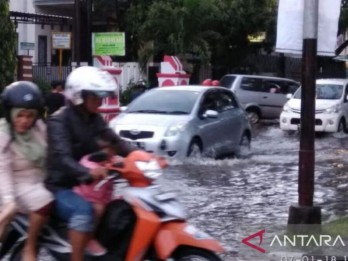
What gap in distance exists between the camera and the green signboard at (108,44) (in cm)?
2742

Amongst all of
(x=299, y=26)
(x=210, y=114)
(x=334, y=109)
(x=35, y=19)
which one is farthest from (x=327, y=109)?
(x=299, y=26)

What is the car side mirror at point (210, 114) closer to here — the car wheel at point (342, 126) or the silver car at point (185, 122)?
the silver car at point (185, 122)

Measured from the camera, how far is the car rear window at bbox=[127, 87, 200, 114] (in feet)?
61.2

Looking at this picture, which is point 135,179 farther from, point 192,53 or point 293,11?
point 192,53

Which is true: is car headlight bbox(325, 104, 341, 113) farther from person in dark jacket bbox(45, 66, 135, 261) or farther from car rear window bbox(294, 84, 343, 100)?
person in dark jacket bbox(45, 66, 135, 261)

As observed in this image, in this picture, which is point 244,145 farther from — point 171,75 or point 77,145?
point 77,145

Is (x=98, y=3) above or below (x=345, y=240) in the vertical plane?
above

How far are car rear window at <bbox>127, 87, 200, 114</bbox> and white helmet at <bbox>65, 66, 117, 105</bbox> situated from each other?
11.3 m

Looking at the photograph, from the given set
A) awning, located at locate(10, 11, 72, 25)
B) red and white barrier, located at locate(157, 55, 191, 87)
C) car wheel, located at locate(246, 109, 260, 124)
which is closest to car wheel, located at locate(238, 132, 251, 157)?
red and white barrier, located at locate(157, 55, 191, 87)

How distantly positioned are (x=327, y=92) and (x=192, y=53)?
32.1ft

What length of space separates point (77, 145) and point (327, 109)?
21.3 meters

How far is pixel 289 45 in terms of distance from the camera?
1039 cm

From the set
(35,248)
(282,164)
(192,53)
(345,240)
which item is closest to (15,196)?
(35,248)

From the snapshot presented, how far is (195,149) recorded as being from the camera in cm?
1830
